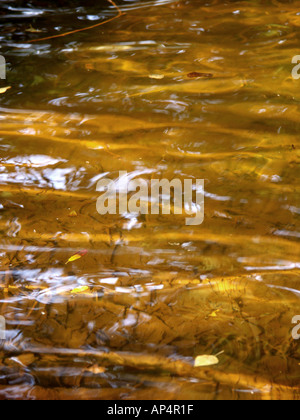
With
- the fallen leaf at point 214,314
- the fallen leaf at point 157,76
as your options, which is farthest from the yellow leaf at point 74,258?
the fallen leaf at point 157,76

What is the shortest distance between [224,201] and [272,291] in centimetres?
45

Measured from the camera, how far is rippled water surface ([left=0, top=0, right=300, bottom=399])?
3.97 ft

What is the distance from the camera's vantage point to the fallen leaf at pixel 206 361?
1200mm

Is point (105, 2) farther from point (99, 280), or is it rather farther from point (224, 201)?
point (99, 280)

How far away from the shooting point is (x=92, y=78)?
8.00 feet

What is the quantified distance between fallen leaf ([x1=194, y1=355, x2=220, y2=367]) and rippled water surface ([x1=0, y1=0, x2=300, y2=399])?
0.02 metres

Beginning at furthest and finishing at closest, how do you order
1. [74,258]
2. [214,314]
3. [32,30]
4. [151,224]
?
[32,30] → [151,224] → [74,258] → [214,314]

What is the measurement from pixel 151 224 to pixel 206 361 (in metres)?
0.58

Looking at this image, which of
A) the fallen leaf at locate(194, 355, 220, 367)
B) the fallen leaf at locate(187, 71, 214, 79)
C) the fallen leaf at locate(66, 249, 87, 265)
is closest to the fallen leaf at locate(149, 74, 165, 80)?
the fallen leaf at locate(187, 71, 214, 79)

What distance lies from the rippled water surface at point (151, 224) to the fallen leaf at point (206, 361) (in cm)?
2

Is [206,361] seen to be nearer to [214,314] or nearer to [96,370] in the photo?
[214,314]

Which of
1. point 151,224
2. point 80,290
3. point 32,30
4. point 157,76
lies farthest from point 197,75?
point 80,290

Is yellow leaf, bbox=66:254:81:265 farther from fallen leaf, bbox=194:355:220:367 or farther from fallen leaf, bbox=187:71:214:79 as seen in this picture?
fallen leaf, bbox=187:71:214:79

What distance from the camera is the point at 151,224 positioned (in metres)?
1.61
